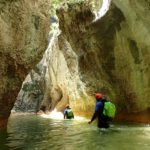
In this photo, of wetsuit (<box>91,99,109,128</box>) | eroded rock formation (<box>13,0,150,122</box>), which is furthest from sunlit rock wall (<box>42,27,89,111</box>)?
wetsuit (<box>91,99,109,128</box>)

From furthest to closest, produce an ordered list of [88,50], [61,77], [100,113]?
1. [61,77]
2. [88,50]
3. [100,113]

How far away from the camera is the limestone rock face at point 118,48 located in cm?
1952

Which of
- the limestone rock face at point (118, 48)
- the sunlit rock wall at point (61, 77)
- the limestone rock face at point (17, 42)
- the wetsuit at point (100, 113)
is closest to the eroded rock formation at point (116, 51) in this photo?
the limestone rock face at point (118, 48)

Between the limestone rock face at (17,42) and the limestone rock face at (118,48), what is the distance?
210 inches

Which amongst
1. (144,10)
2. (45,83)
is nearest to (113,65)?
(144,10)

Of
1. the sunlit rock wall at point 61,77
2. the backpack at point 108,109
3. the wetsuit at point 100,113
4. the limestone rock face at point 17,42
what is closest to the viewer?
the limestone rock face at point 17,42

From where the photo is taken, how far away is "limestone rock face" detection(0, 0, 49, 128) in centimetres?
1388

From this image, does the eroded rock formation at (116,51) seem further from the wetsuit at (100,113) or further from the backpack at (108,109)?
the backpack at (108,109)

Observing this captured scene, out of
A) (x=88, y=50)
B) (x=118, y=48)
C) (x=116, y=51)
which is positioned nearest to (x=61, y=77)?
(x=88, y=50)

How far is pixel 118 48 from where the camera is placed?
2017cm

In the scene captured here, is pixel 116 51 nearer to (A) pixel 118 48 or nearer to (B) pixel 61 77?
(A) pixel 118 48

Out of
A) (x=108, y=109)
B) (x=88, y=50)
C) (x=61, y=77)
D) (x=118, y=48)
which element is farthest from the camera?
(x=61, y=77)

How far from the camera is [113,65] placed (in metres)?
20.6

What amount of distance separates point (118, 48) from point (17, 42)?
24.4 feet
